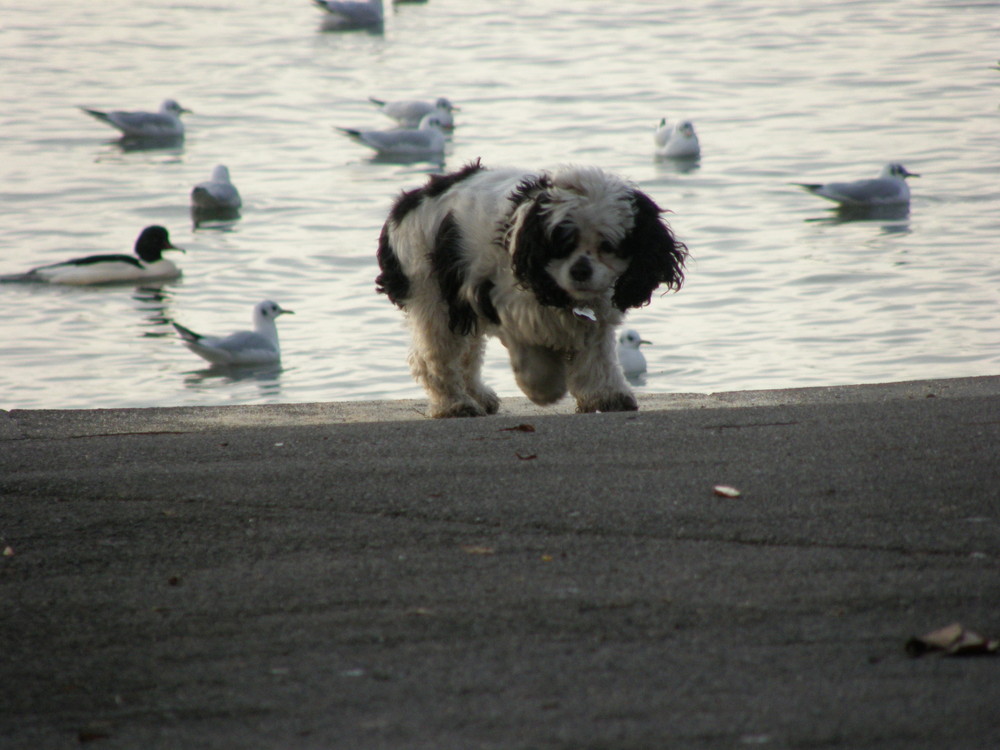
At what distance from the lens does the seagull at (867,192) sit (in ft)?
48.1

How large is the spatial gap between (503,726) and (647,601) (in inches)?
27.9

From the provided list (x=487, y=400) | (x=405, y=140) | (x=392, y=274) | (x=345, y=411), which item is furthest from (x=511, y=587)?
(x=405, y=140)

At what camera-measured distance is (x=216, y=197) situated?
15.6 m

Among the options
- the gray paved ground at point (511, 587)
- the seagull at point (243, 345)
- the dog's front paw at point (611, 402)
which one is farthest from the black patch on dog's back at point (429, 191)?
the seagull at point (243, 345)

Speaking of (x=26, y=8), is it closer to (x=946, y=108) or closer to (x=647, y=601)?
(x=946, y=108)

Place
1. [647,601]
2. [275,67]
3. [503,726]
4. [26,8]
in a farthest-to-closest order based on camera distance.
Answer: [26,8]
[275,67]
[647,601]
[503,726]

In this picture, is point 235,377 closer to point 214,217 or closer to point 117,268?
point 117,268

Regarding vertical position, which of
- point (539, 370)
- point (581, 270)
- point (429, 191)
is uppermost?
point (429, 191)

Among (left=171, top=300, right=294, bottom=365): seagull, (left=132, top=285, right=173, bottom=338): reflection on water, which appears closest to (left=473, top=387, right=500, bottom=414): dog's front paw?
(left=171, top=300, right=294, bottom=365): seagull

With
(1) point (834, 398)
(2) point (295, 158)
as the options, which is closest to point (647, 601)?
(1) point (834, 398)

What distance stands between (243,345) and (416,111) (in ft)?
38.0

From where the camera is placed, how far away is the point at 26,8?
3459cm

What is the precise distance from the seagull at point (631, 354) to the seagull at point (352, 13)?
76.3ft

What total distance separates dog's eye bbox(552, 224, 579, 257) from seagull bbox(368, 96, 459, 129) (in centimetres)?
1543
